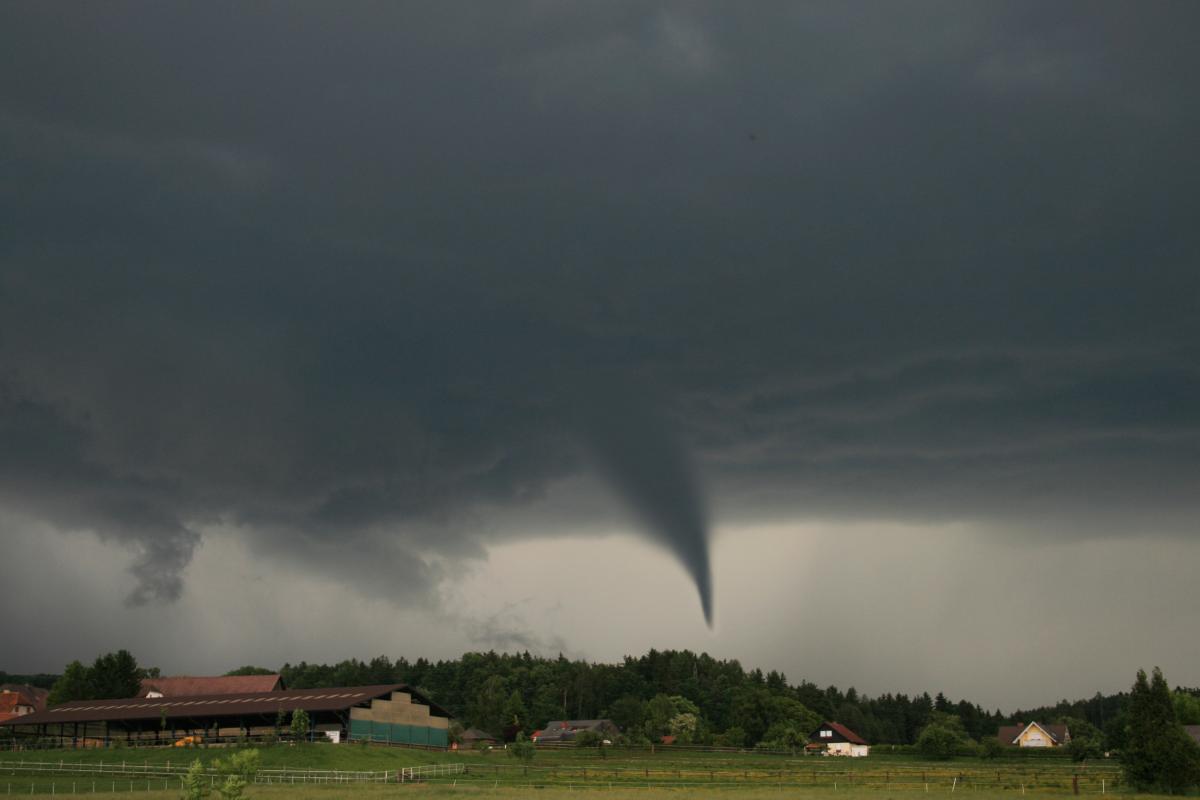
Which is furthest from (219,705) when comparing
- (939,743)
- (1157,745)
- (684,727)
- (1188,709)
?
(1188,709)

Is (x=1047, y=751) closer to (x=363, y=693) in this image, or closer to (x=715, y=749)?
(x=715, y=749)

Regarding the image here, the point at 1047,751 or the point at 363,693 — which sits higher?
the point at 363,693

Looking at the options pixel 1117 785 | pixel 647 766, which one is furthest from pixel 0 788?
pixel 1117 785

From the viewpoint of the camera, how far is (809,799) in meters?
58.5

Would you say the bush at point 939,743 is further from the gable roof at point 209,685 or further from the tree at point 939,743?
the gable roof at point 209,685

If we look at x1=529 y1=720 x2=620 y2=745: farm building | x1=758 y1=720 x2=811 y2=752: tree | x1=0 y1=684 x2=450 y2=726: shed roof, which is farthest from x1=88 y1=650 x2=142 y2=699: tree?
x1=758 y1=720 x2=811 y2=752: tree

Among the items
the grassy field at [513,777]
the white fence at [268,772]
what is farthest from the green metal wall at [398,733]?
the white fence at [268,772]

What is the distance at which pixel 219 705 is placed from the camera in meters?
112

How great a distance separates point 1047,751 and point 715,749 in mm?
41664

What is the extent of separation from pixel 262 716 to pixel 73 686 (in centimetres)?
5903

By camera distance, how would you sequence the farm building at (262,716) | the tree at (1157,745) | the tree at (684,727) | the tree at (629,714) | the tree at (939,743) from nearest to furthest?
the tree at (1157,745) → the farm building at (262,716) → the tree at (939,743) → the tree at (684,727) → the tree at (629,714)

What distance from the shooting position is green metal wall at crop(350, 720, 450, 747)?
105562 mm

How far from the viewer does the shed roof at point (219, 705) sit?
106 metres

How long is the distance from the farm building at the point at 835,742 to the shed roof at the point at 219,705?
6918 cm
